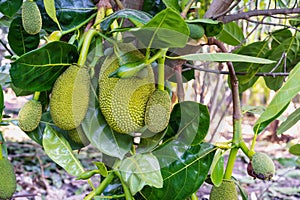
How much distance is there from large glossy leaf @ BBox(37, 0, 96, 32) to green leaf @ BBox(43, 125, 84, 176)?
0.51 feet

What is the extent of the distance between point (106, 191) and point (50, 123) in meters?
0.13

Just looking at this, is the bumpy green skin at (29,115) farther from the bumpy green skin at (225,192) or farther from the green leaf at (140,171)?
the bumpy green skin at (225,192)

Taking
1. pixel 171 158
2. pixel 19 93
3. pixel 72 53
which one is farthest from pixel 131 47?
pixel 19 93

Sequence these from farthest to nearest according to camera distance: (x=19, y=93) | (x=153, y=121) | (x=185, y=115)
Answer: (x=19, y=93)
(x=185, y=115)
(x=153, y=121)

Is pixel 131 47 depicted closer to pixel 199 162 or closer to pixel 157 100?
pixel 157 100

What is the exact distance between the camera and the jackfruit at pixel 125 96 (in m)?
0.43

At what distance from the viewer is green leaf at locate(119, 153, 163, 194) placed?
1.53 feet

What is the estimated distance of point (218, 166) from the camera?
526 millimetres

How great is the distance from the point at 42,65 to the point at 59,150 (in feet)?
0.43

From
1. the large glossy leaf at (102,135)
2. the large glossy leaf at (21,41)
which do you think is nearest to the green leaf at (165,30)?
the large glossy leaf at (102,135)

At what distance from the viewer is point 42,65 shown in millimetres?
430

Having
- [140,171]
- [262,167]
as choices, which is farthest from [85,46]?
[262,167]

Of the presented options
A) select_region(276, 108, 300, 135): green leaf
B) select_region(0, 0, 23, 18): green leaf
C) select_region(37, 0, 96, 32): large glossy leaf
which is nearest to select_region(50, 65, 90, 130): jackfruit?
select_region(37, 0, 96, 32): large glossy leaf

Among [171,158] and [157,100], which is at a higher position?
[157,100]
